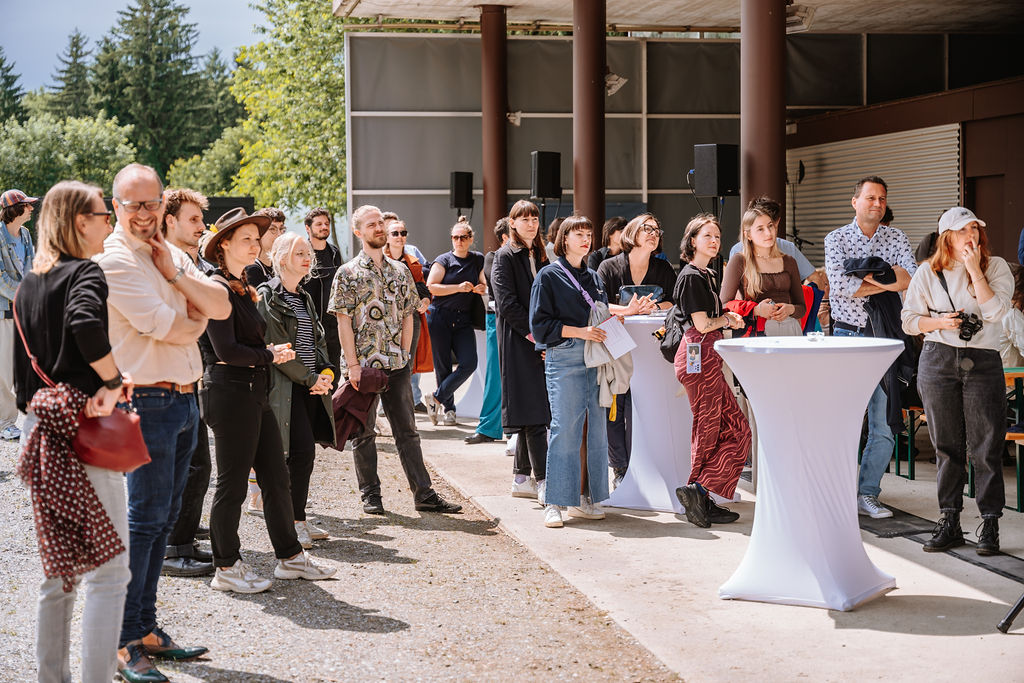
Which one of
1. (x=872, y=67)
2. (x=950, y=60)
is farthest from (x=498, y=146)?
(x=950, y=60)

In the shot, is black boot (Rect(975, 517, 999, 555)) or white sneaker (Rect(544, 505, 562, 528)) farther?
white sneaker (Rect(544, 505, 562, 528))

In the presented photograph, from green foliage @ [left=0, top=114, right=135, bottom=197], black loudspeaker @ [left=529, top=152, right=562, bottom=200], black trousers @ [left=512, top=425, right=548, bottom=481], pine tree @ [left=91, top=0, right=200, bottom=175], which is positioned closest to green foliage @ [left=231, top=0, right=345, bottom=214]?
black loudspeaker @ [left=529, top=152, right=562, bottom=200]

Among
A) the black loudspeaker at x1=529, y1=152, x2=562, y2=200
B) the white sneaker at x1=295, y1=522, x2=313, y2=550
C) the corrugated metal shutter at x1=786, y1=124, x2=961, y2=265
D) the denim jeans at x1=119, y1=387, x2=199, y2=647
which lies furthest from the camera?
the corrugated metal shutter at x1=786, y1=124, x2=961, y2=265

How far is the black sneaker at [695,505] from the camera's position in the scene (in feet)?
21.5

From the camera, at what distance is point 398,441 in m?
7.05

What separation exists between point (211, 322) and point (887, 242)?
3.93 m

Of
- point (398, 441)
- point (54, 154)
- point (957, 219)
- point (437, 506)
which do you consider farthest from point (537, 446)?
point (54, 154)

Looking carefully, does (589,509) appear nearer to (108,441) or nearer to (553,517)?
(553,517)

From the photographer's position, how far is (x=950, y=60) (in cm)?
1998

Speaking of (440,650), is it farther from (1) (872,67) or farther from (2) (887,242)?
(1) (872,67)

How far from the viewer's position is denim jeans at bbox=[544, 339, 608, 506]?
Answer: 6.59m

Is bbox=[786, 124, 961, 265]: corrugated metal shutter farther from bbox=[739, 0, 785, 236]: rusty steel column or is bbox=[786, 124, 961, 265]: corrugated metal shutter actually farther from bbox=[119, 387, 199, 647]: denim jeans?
bbox=[119, 387, 199, 647]: denim jeans

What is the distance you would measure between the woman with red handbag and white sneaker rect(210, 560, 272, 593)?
62.9 inches

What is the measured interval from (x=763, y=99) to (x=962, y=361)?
12.5 feet
